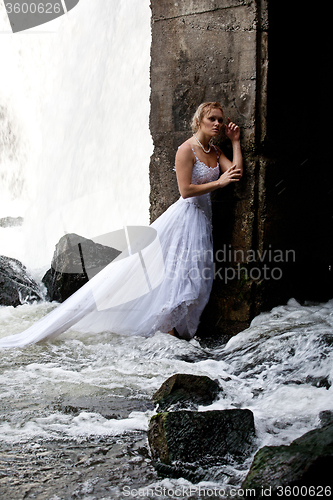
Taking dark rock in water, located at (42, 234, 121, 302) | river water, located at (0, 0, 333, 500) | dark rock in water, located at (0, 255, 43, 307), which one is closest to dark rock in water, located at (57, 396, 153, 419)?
river water, located at (0, 0, 333, 500)

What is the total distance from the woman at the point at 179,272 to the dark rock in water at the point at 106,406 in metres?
1.31

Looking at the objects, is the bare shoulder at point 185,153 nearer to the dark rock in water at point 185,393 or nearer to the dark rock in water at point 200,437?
the dark rock in water at point 185,393

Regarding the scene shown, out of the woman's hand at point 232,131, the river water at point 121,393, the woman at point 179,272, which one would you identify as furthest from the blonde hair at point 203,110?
the river water at point 121,393

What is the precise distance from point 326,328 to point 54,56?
9.79m

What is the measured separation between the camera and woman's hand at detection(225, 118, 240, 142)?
4.21 metres

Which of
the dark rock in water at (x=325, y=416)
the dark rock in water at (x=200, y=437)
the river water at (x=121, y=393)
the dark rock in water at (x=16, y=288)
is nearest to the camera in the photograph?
the river water at (x=121, y=393)

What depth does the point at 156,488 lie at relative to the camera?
6.55 ft

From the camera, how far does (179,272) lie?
427 cm

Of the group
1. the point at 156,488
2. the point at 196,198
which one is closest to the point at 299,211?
the point at 196,198

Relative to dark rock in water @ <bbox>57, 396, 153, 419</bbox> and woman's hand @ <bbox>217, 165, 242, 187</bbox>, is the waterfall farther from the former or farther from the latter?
dark rock in water @ <bbox>57, 396, 153, 419</bbox>

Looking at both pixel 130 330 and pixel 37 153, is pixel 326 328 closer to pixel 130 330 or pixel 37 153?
pixel 130 330

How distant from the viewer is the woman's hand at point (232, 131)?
4207mm

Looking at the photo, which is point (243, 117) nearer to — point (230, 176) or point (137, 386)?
point (230, 176)

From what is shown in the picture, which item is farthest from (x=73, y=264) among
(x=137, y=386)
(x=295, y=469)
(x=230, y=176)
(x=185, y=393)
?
(x=295, y=469)
